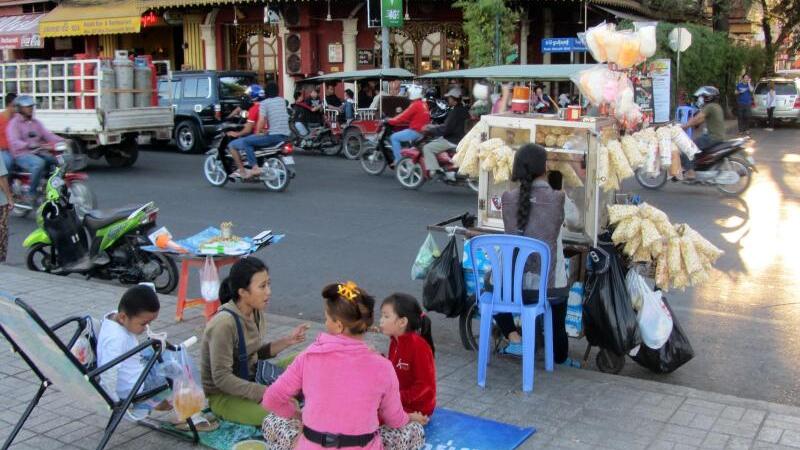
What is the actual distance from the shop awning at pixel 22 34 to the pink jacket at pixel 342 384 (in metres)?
30.2

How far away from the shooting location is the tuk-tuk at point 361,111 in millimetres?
17328

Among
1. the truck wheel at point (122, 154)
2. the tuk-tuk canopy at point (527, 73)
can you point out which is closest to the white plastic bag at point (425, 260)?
the tuk-tuk canopy at point (527, 73)

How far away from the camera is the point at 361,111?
19.4 m

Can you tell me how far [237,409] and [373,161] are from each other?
11295mm

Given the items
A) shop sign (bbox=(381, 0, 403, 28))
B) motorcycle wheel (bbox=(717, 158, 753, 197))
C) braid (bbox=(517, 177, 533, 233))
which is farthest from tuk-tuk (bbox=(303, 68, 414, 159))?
braid (bbox=(517, 177, 533, 233))

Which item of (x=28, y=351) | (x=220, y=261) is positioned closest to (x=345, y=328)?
(x=28, y=351)

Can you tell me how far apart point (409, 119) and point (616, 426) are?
398 inches

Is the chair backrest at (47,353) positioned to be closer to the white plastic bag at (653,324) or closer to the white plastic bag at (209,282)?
the white plastic bag at (209,282)

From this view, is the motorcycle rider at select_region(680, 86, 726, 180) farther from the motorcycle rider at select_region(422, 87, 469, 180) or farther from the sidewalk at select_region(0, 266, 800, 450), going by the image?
the sidewalk at select_region(0, 266, 800, 450)

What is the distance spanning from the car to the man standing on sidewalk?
199cm

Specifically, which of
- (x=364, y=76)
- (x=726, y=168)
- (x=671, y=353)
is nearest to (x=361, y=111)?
(x=364, y=76)

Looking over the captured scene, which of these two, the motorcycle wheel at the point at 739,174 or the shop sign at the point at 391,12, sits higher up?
the shop sign at the point at 391,12

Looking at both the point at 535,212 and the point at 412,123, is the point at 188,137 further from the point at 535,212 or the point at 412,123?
the point at 535,212

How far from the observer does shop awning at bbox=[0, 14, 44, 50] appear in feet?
99.7
